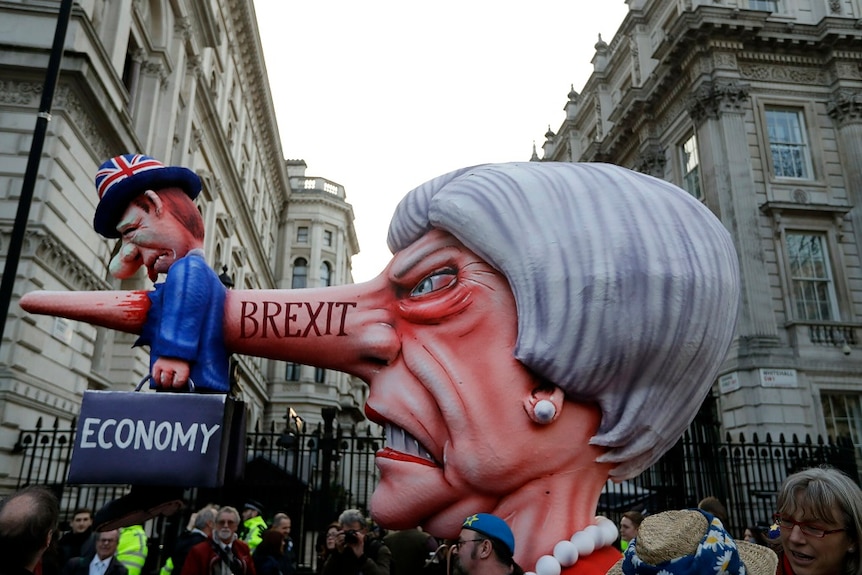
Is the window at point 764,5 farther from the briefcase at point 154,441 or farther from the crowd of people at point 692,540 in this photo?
the briefcase at point 154,441

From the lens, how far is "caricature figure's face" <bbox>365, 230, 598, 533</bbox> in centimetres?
132

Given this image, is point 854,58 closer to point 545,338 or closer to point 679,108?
point 679,108

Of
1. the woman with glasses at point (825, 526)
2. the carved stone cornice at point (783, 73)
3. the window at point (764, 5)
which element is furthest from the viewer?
the window at point (764, 5)

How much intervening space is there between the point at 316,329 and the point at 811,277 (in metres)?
18.0

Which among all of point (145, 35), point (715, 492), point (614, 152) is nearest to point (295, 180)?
point (614, 152)

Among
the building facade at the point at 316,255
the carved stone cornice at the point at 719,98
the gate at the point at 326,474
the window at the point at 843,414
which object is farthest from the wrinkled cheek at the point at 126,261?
the building facade at the point at 316,255

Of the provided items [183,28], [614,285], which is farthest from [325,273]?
[614,285]

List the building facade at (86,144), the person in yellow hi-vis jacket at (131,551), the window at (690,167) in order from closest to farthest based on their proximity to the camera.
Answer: the person in yellow hi-vis jacket at (131,551), the building facade at (86,144), the window at (690,167)

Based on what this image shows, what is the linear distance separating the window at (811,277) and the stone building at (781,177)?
0.03 m

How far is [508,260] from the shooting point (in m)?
1.38

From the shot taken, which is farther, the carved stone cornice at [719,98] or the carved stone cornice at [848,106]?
→ the carved stone cornice at [848,106]

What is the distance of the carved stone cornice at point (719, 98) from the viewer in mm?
17266

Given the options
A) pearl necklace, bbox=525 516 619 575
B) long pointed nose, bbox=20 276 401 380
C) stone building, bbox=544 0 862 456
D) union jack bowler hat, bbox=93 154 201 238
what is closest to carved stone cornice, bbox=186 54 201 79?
stone building, bbox=544 0 862 456

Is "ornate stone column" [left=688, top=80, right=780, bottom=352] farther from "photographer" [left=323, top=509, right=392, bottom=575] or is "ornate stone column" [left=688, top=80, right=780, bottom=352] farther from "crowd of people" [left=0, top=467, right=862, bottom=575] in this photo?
"crowd of people" [left=0, top=467, right=862, bottom=575]
